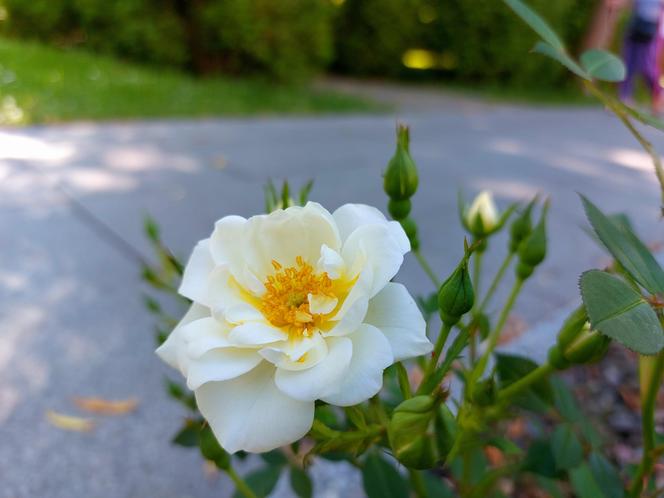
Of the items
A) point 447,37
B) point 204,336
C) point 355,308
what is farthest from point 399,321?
point 447,37

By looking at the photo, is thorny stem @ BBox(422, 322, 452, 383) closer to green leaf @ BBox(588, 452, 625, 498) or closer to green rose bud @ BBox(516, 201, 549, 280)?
green rose bud @ BBox(516, 201, 549, 280)

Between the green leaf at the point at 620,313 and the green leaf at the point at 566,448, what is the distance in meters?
0.38

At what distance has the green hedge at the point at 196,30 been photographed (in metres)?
5.66

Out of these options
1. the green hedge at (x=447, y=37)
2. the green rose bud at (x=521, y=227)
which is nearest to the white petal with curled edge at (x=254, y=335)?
the green rose bud at (x=521, y=227)

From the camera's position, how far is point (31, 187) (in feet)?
8.54

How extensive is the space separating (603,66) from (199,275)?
1.41 ft

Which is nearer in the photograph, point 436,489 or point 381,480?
point 381,480

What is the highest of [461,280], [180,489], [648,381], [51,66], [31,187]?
[461,280]

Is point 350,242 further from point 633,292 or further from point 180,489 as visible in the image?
point 180,489

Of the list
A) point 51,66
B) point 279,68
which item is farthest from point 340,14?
point 51,66

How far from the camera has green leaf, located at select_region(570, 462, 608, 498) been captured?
2.35ft

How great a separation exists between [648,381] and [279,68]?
5734 millimetres

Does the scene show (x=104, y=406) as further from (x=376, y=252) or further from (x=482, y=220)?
(x=376, y=252)

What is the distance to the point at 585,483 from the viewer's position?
2.42ft
